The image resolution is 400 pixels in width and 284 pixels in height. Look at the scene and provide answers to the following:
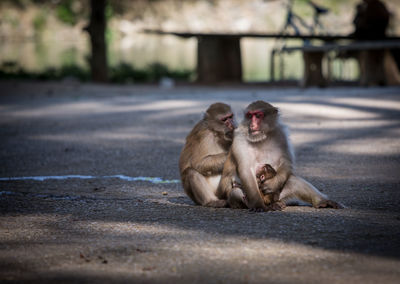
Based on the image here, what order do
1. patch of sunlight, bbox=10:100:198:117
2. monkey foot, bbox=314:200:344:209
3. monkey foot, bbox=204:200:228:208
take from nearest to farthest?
monkey foot, bbox=314:200:344:209 → monkey foot, bbox=204:200:228:208 → patch of sunlight, bbox=10:100:198:117

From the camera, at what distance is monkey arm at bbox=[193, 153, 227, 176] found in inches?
217

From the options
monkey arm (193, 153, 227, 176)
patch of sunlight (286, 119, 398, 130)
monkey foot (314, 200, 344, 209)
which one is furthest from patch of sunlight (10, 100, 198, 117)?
monkey foot (314, 200, 344, 209)

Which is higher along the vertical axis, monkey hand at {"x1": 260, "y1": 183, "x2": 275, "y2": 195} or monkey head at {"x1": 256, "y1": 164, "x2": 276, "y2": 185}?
monkey head at {"x1": 256, "y1": 164, "x2": 276, "y2": 185}

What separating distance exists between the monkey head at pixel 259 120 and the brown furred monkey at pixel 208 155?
1.15 ft

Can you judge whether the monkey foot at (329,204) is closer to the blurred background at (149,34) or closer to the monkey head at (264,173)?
the monkey head at (264,173)

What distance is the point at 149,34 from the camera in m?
40.5

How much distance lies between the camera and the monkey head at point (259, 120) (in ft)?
17.2

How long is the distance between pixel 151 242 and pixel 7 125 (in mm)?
8156

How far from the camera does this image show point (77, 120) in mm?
12109

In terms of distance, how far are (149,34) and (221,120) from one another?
35.7 meters

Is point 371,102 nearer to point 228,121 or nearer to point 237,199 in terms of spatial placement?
point 228,121

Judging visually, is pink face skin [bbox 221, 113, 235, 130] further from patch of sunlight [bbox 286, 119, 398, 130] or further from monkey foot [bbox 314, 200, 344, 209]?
patch of sunlight [bbox 286, 119, 398, 130]

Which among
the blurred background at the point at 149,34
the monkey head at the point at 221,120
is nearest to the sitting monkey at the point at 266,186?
the monkey head at the point at 221,120

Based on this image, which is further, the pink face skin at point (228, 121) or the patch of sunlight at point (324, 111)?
the patch of sunlight at point (324, 111)
